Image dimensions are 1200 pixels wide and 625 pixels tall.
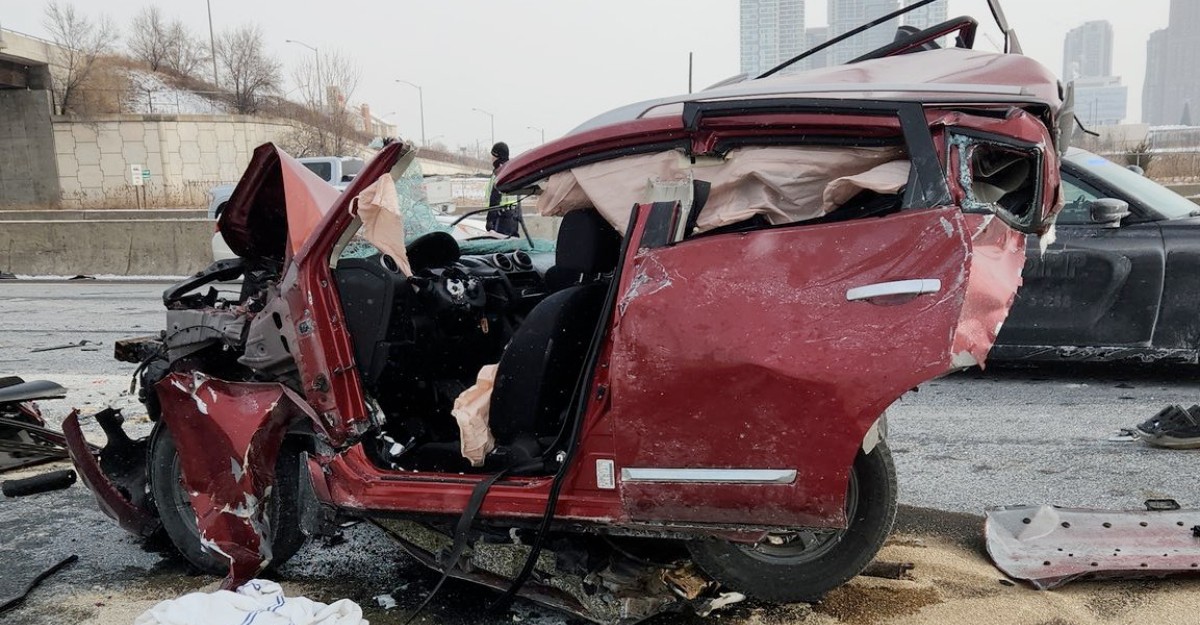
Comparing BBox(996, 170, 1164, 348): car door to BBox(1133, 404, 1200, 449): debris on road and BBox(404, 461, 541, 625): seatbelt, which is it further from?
BBox(404, 461, 541, 625): seatbelt

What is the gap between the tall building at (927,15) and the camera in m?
3.51

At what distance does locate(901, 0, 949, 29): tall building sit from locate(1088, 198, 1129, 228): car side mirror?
2.73 m

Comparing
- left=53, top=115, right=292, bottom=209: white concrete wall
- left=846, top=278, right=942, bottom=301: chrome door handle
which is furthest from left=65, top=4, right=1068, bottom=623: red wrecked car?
left=53, top=115, right=292, bottom=209: white concrete wall

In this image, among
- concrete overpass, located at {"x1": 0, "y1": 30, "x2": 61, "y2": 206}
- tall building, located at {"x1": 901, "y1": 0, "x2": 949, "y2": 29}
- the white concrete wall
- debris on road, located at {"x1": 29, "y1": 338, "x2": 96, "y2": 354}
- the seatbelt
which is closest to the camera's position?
the seatbelt

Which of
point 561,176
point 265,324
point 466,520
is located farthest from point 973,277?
point 265,324

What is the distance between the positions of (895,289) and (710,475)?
0.75m

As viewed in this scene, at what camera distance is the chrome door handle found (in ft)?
7.55

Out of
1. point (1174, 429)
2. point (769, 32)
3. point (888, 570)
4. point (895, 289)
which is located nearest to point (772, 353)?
point (895, 289)

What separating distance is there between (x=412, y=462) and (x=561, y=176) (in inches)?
48.2

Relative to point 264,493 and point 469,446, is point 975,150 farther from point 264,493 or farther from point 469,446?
point 264,493

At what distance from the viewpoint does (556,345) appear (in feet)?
9.88

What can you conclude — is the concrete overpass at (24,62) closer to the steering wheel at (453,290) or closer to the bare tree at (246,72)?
the bare tree at (246,72)

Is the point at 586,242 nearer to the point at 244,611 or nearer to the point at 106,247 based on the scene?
the point at 244,611

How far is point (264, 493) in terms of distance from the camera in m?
3.33
